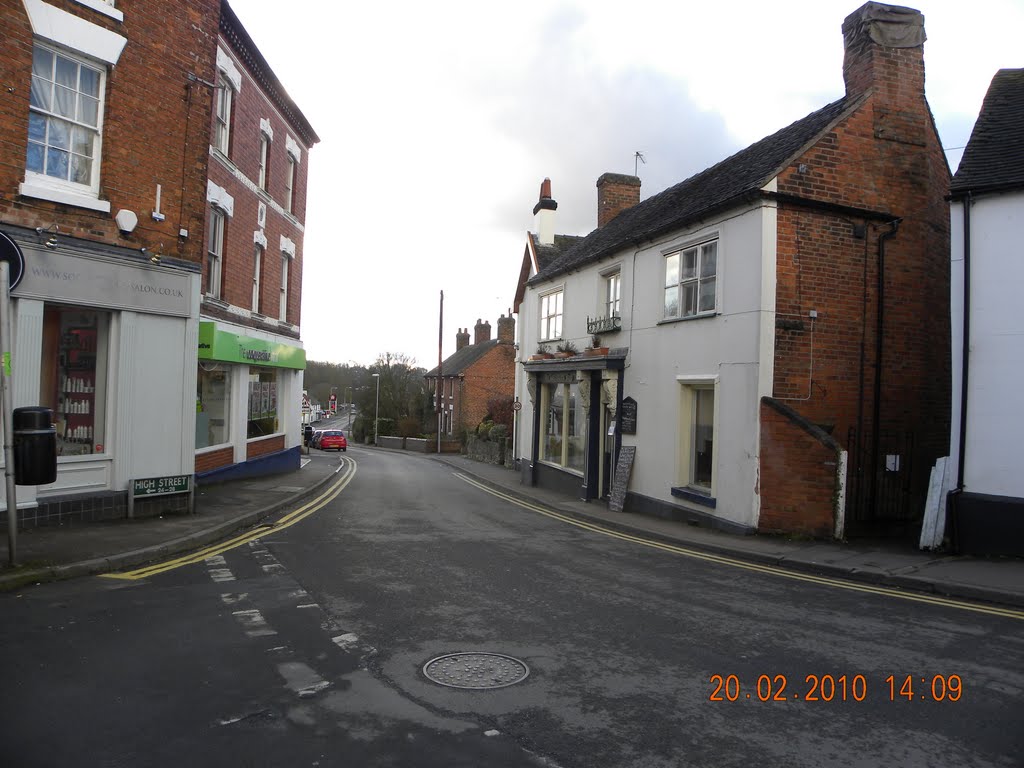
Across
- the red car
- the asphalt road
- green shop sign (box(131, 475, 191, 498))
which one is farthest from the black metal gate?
the red car

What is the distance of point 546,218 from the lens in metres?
26.9

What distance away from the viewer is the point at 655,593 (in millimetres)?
7801

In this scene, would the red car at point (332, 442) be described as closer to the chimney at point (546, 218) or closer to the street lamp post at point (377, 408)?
the street lamp post at point (377, 408)

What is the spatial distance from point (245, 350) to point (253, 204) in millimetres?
4018

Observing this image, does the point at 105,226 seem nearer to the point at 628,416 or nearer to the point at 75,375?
the point at 75,375

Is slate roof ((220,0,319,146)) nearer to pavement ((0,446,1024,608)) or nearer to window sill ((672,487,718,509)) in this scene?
pavement ((0,446,1024,608))

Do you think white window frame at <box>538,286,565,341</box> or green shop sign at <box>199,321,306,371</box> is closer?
green shop sign at <box>199,321,306,371</box>

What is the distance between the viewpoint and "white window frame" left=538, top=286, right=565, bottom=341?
20844 mm

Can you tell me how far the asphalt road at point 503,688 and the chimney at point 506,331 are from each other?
42698 mm

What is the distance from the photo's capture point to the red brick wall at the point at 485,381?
52688 mm

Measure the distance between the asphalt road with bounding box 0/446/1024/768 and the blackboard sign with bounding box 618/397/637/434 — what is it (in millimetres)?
6991

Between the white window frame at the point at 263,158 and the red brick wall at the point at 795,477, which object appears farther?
the white window frame at the point at 263,158

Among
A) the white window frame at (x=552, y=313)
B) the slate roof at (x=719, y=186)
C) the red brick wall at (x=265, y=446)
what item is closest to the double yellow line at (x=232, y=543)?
the red brick wall at (x=265, y=446)

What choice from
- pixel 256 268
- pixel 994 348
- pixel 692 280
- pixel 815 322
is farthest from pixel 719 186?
pixel 256 268
